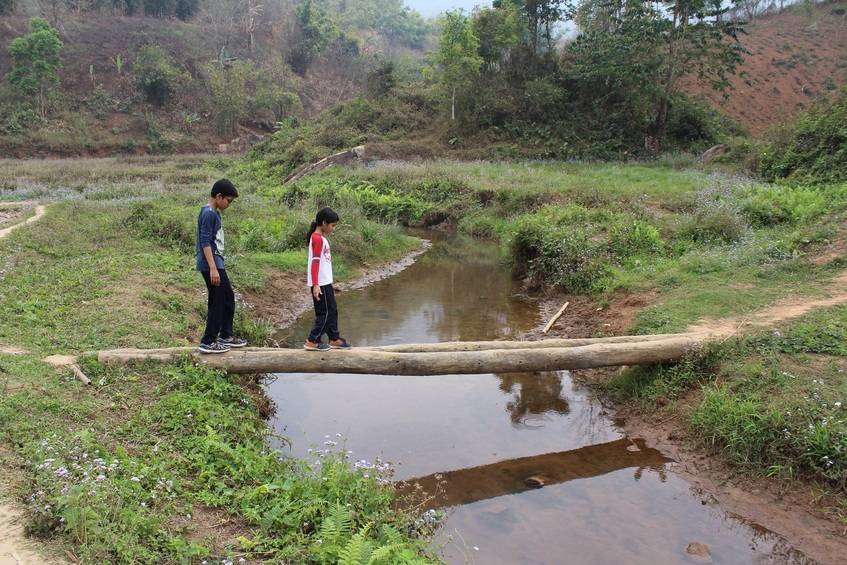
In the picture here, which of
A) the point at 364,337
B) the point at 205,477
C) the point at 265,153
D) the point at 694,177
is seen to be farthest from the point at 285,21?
the point at 205,477

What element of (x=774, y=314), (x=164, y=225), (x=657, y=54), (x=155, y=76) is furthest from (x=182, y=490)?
(x=155, y=76)

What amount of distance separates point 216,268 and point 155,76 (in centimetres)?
4552

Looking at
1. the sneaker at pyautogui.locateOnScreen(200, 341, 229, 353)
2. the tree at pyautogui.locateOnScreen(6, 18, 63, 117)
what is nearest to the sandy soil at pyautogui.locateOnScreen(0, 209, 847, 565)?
the sneaker at pyautogui.locateOnScreen(200, 341, 229, 353)

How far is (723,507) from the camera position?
513 cm

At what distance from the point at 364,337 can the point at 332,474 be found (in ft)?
15.9

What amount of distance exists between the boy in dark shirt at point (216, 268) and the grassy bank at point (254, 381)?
43 cm

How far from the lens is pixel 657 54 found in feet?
93.9

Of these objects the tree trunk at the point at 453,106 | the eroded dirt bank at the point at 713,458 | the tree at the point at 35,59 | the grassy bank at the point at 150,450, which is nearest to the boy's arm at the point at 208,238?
the grassy bank at the point at 150,450

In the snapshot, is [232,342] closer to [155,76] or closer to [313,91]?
[155,76]

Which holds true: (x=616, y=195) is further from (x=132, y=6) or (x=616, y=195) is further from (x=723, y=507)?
(x=132, y=6)

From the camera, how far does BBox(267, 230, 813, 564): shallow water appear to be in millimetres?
4637

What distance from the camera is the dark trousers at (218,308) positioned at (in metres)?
A: 5.89

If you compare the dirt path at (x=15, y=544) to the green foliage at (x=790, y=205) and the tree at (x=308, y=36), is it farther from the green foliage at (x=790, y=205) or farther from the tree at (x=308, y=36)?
the tree at (x=308, y=36)

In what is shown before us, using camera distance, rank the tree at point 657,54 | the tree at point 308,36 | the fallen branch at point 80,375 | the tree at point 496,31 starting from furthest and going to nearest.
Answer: the tree at point 308,36
the tree at point 496,31
the tree at point 657,54
the fallen branch at point 80,375
